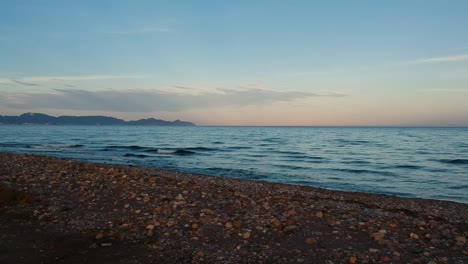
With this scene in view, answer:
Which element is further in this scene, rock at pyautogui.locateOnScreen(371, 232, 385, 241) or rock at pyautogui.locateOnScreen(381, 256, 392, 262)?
rock at pyautogui.locateOnScreen(371, 232, 385, 241)

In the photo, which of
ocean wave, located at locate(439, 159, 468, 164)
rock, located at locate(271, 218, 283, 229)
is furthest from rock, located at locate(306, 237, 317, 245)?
ocean wave, located at locate(439, 159, 468, 164)

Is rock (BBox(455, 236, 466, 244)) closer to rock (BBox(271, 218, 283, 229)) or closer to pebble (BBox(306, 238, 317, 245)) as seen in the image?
pebble (BBox(306, 238, 317, 245))

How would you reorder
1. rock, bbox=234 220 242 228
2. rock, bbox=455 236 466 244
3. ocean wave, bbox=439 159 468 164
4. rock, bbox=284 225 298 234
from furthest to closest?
ocean wave, bbox=439 159 468 164 → rock, bbox=234 220 242 228 → rock, bbox=284 225 298 234 → rock, bbox=455 236 466 244

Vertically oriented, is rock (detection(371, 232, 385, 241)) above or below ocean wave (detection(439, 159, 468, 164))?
above

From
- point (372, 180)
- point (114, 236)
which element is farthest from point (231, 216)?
point (372, 180)

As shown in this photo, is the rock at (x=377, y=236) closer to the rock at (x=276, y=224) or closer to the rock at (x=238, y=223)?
the rock at (x=276, y=224)

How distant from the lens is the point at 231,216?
8.86 metres

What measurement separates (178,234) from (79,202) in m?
4.04

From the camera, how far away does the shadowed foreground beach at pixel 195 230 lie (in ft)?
21.3

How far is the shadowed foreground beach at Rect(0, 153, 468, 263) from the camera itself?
6.49 metres

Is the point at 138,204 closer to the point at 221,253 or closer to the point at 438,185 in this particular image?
the point at 221,253

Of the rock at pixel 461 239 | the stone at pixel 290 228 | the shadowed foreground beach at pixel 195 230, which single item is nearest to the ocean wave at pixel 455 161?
the shadowed foreground beach at pixel 195 230

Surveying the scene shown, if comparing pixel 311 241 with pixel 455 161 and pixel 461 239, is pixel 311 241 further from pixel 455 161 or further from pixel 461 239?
pixel 455 161

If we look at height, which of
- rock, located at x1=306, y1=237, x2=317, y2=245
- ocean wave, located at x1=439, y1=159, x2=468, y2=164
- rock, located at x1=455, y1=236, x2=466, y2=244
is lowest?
ocean wave, located at x1=439, y1=159, x2=468, y2=164
